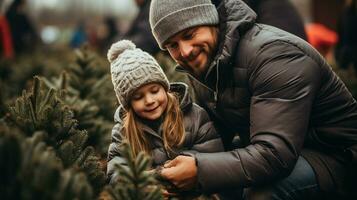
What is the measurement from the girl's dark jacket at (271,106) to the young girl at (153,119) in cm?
23

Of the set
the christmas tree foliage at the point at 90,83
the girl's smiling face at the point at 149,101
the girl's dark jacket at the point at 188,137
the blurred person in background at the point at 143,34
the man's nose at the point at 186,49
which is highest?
the blurred person in background at the point at 143,34

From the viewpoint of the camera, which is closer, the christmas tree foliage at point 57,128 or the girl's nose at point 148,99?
the christmas tree foliage at point 57,128

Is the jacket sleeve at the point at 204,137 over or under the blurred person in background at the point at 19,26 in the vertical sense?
under

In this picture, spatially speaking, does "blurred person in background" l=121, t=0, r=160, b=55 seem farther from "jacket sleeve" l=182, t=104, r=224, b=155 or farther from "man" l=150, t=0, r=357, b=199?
"jacket sleeve" l=182, t=104, r=224, b=155

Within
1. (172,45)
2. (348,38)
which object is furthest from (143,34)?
(172,45)

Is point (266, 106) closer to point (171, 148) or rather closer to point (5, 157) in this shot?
point (171, 148)

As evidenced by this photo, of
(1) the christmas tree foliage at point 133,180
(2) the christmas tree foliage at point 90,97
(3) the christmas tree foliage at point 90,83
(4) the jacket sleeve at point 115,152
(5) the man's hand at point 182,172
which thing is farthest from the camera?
(3) the christmas tree foliage at point 90,83

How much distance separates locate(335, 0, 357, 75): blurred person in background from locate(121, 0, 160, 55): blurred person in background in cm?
247

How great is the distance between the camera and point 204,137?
369 cm

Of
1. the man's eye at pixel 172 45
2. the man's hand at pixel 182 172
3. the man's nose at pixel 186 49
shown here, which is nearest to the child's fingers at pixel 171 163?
the man's hand at pixel 182 172

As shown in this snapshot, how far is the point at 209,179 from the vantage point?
10.7 ft

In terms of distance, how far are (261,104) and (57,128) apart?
1197mm

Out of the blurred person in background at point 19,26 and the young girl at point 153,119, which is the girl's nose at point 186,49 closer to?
the young girl at point 153,119

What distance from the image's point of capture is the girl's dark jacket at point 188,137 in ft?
11.8
